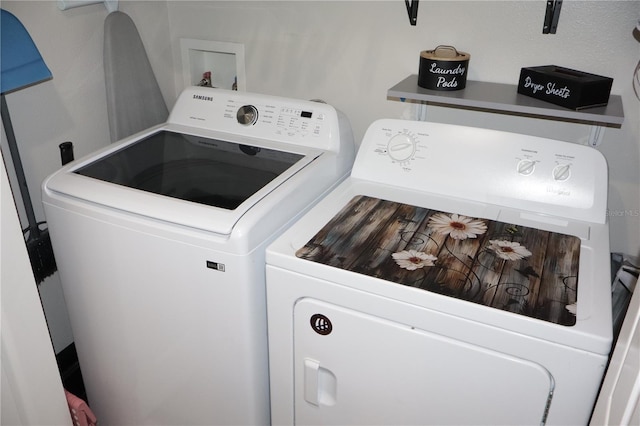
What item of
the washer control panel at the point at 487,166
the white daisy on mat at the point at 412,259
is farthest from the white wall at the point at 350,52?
the white daisy on mat at the point at 412,259

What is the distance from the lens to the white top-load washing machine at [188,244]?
1345mm

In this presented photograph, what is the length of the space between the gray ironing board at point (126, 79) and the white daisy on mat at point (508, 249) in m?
1.41

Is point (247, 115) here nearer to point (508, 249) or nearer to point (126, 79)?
point (126, 79)

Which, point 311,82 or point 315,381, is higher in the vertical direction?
point 311,82

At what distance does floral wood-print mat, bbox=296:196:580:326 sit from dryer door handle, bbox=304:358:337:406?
0.33m

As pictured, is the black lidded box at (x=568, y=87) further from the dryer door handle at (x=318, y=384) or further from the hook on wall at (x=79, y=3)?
the hook on wall at (x=79, y=3)

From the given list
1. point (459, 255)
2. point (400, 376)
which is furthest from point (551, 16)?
point (400, 376)

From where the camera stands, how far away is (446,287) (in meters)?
1.18

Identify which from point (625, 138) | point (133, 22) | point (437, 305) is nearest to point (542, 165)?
point (625, 138)

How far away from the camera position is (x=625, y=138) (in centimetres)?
168

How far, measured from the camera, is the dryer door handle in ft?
4.59

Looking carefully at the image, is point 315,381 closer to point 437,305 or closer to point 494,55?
point 437,305

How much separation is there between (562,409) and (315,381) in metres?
0.61

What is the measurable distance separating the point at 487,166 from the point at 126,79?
4.44 feet
